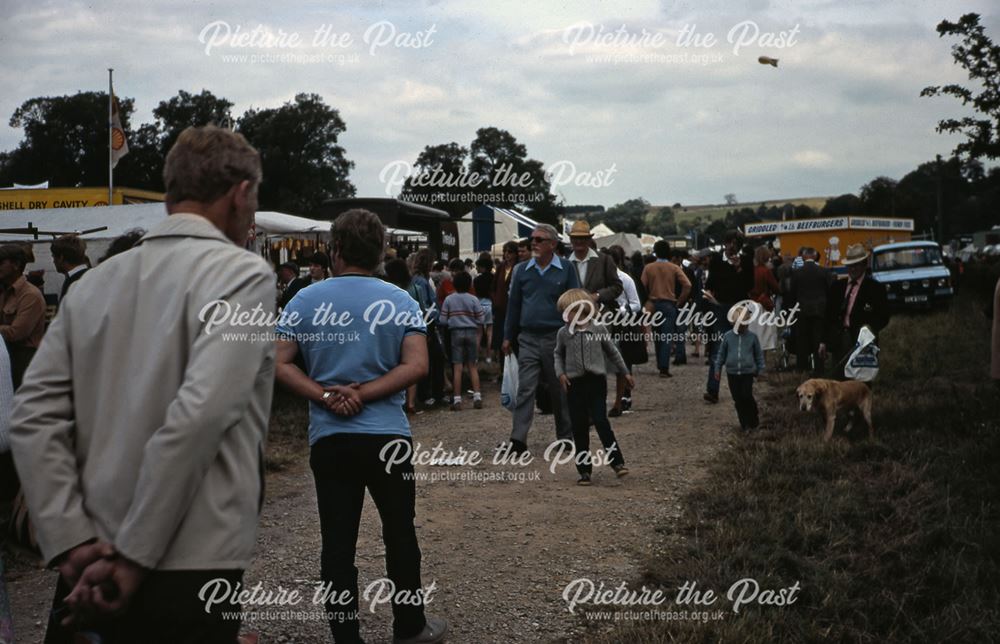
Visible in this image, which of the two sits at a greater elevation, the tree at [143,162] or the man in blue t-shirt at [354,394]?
the tree at [143,162]

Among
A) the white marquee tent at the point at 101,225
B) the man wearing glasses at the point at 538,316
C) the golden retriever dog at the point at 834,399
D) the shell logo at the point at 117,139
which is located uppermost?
the shell logo at the point at 117,139

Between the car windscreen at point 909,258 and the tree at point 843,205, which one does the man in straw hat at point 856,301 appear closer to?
the car windscreen at point 909,258

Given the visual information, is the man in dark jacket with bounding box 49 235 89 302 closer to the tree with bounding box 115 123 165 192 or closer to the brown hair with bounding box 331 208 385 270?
the brown hair with bounding box 331 208 385 270

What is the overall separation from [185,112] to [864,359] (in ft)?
206

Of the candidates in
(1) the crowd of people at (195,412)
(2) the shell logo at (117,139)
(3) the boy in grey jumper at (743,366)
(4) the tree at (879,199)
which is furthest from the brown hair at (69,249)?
(4) the tree at (879,199)

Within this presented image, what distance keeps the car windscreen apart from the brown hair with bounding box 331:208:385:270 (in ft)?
88.8

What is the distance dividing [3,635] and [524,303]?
572cm

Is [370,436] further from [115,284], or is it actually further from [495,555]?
[495,555]

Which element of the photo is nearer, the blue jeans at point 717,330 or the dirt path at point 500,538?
the dirt path at point 500,538

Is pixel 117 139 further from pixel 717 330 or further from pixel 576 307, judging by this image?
pixel 576 307

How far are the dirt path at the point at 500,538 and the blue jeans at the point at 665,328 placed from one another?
4601 mm

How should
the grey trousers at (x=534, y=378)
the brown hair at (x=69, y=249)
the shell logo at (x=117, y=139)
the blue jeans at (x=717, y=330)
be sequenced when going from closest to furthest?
the brown hair at (x=69, y=249) < the grey trousers at (x=534, y=378) < the blue jeans at (x=717, y=330) < the shell logo at (x=117, y=139)

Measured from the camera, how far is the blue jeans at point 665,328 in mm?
14961

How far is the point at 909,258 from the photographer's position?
28.5m
